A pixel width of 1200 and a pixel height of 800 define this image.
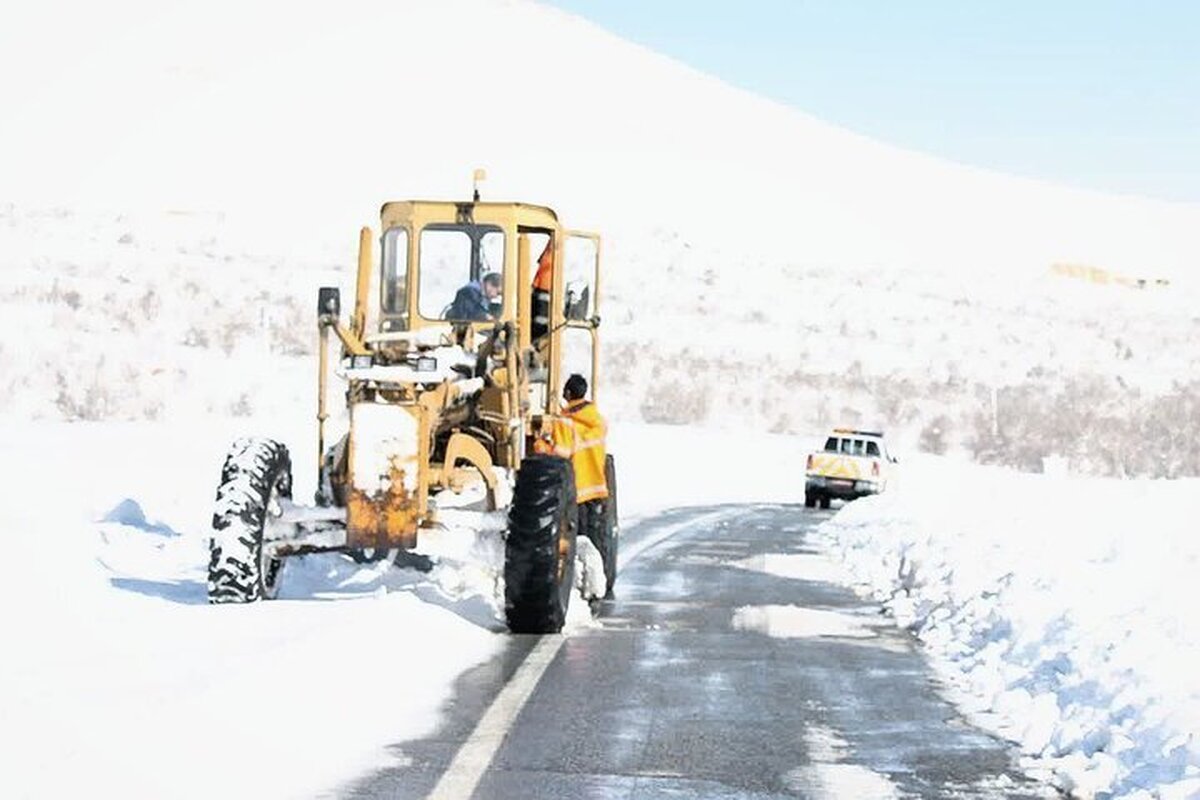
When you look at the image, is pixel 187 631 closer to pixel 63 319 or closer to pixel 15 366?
pixel 15 366

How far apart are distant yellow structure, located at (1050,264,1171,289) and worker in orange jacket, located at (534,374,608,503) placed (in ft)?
307

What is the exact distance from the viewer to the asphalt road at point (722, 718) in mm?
9461

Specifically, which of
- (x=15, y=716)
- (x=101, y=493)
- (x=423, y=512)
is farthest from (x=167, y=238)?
(x=15, y=716)

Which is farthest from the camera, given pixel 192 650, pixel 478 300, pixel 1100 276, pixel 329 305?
pixel 1100 276

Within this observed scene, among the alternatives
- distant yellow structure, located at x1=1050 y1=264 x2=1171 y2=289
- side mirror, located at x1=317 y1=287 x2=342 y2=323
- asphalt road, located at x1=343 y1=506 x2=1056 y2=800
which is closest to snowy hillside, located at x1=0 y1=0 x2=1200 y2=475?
distant yellow structure, located at x1=1050 y1=264 x2=1171 y2=289

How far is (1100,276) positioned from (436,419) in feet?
332

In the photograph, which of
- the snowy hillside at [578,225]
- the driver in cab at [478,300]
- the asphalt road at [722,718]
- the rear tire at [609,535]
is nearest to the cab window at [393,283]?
the driver in cab at [478,300]

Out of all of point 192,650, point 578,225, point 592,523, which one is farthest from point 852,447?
point 578,225

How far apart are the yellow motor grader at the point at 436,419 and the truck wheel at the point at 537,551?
0.01 m

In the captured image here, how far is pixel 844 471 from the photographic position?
4094 cm

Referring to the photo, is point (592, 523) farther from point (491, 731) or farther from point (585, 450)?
point (491, 731)

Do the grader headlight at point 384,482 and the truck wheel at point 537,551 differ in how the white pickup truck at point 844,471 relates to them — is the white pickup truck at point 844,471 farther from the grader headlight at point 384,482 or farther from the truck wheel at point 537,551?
the grader headlight at point 384,482

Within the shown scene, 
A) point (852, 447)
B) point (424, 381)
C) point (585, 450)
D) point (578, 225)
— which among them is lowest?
point (852, 447)

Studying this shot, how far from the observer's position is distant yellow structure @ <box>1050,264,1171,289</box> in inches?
4311
